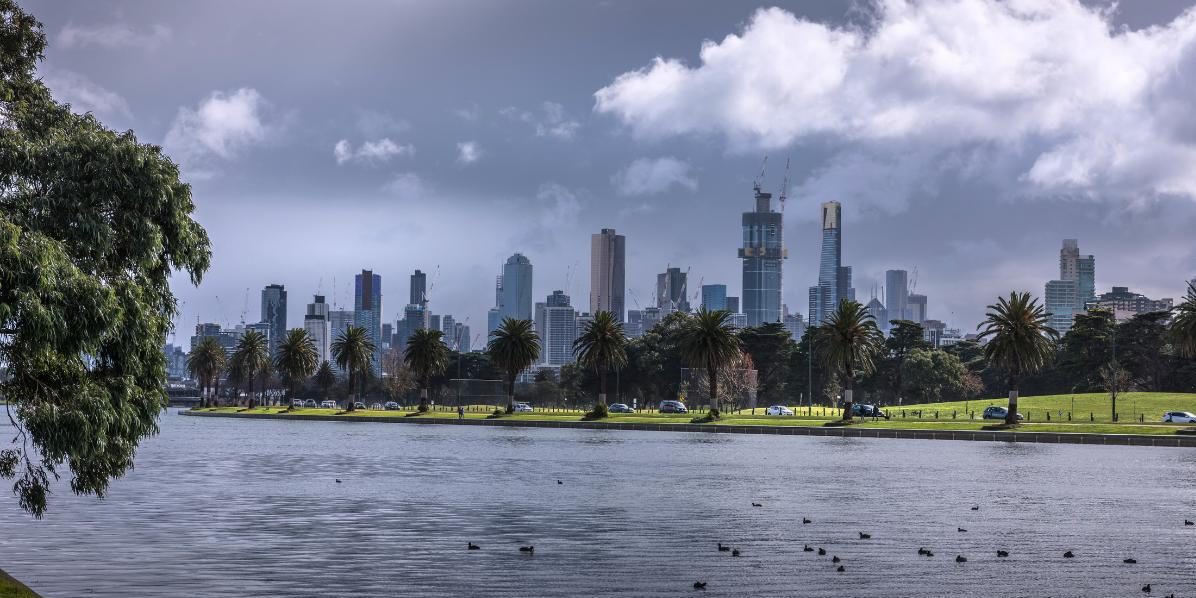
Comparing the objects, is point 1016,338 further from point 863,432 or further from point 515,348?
point 515,348

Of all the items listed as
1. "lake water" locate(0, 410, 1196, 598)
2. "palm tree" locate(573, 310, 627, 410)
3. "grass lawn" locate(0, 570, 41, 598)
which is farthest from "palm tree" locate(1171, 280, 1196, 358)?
"grass lawn" locate(0, 570, 41, 598)

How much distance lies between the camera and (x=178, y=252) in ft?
96.4

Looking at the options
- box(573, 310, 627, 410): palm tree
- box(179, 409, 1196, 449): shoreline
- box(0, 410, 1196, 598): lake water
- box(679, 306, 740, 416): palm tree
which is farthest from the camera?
box(573, 310, 627, 410): palm tree

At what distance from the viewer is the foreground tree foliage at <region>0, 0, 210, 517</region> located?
80.3ft

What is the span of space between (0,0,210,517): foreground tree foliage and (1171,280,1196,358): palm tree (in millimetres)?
118252

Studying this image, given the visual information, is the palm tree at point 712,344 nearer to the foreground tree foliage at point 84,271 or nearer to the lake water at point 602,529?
the lake water at point 602,529

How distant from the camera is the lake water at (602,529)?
101ft

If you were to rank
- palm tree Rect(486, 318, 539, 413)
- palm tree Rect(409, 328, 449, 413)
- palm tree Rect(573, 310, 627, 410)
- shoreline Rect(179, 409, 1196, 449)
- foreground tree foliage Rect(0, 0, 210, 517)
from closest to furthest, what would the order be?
foreground tree foliage Rect(0, 0, 210, 517)
shoreline Rect(179, 409, 1196, 449)
palm tree Rect(573, 310, 627, 410)
palm tree Rect(486, 318, 539, 413)
palm tree Rect(409, 328, 449, 413)

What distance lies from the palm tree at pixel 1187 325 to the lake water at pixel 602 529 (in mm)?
49083

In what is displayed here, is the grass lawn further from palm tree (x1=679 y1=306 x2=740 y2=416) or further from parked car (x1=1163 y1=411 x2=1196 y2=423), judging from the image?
parked car (x1=1163 y1=411 x2=1196 y2=423)

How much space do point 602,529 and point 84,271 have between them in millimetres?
21038

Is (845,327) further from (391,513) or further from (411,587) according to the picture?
(411,587)

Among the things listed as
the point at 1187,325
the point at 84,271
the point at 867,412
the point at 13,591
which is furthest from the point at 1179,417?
the point at 13,591

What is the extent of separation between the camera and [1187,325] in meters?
127
